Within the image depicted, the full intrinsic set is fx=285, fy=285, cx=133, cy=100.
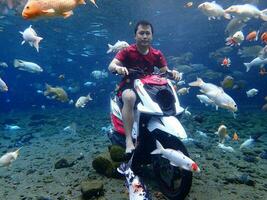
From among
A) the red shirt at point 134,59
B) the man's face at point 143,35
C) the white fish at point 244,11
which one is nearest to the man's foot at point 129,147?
the red shirt at point 134,59

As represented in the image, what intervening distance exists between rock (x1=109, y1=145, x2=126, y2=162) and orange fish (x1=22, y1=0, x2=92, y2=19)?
3154 mm

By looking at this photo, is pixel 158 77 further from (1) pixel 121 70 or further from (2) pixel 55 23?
(2) pixel 55 23

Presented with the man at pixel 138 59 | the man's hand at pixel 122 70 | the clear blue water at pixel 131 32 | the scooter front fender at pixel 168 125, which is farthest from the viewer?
the clear blue water at pixel 131 32

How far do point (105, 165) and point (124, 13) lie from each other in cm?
2261

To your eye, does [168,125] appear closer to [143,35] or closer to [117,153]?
[117,153]

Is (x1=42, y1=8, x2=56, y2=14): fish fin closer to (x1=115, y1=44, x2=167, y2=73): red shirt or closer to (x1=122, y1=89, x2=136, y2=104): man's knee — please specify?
(x1=122, y1=89, x2=136, y2=104): man's knee

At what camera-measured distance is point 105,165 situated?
6.07m

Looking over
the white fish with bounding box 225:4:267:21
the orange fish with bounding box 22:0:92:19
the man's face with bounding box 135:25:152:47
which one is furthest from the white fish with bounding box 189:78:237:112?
the orange fish with bounding box 22:0:92:19

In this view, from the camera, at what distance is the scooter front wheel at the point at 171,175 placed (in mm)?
4461

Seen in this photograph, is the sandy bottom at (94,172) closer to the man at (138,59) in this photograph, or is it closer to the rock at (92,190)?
the rock at (92,190)

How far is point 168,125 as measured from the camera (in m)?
4.48

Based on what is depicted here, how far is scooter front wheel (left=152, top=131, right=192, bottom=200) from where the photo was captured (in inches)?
176

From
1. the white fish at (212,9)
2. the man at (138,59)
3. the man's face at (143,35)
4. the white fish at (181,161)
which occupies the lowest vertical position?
the white fish at (181,161)

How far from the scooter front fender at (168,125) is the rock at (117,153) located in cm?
147
